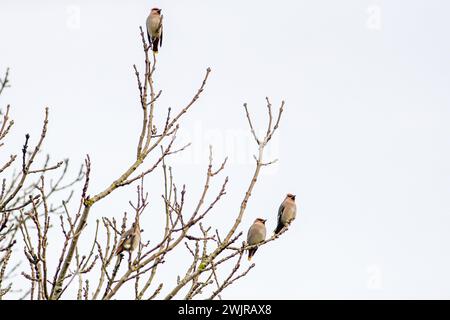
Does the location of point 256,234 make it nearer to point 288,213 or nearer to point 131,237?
point 288,213

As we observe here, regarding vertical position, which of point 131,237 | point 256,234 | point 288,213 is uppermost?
point 131,237

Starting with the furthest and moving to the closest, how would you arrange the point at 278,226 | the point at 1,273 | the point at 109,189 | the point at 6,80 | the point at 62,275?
1. the point at 278,226
2. the point at 6,80
3. the point at 1,273
4. the point at 109,189
5. the point at 62,275

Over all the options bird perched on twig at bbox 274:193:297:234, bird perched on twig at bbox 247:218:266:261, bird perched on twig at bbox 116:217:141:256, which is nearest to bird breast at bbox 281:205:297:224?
bird perched on twig at bbox 274:193:297:234

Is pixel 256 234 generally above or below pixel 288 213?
below

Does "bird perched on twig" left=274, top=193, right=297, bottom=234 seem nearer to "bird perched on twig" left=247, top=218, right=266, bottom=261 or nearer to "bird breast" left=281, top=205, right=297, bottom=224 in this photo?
"bird breast" left=281, top=205, right=297, bottom=224

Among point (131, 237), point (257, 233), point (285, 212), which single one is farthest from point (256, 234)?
point (131, 237)

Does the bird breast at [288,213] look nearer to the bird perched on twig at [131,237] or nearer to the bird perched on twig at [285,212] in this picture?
the bird perched on twig at [285,212]

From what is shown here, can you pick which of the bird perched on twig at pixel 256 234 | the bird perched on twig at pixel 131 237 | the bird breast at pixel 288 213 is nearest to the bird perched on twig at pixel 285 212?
the bird breast at pixel 288 213

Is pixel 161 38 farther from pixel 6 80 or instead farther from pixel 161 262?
pixel 161 262

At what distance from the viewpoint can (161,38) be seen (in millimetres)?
8633
